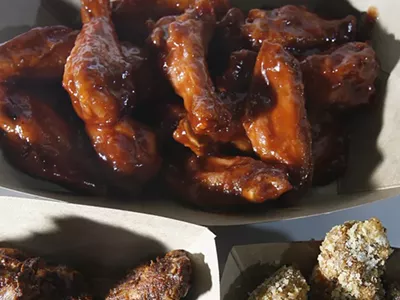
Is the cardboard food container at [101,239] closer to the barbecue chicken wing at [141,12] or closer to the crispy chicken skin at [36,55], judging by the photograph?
the crispy chicken skin at [36,55]

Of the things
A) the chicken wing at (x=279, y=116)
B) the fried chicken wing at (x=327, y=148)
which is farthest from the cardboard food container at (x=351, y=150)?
the chicken wing at (x=279, y=116)

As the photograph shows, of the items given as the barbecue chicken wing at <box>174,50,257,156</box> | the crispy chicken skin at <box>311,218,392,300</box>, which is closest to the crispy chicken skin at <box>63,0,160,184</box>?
the barbecue chicken wing at <box>174,50,257,156</box>

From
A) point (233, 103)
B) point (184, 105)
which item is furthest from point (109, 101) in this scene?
point (233, 103)

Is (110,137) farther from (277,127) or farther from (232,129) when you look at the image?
(277,127)

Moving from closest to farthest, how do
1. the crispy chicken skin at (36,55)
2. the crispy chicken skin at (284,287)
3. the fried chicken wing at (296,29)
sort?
the crispy chicken skin at (284,287) < the crispy chicken skin at (36,55) < the fried chicken wing at (296,29)

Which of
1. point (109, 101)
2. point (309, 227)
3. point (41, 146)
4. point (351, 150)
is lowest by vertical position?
point (309, 227)

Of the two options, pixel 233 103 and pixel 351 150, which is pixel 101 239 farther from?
pixel 351 150

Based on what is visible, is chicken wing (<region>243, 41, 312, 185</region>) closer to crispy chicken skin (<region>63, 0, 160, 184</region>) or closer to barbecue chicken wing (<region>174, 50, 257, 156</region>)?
barbecue chicken wing (<region>174, 50, 257, 156</region>)
